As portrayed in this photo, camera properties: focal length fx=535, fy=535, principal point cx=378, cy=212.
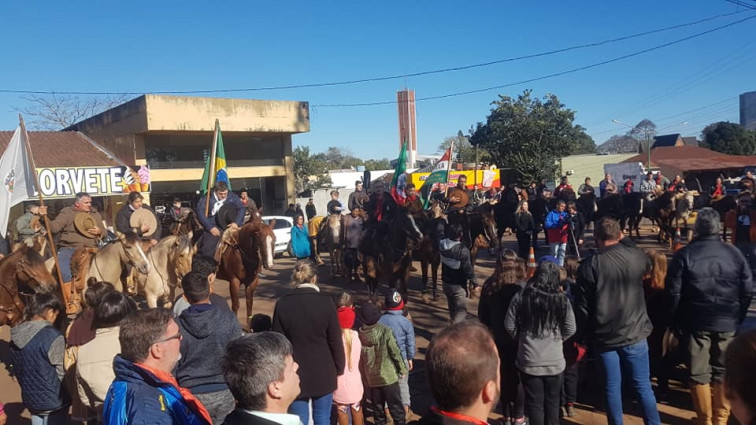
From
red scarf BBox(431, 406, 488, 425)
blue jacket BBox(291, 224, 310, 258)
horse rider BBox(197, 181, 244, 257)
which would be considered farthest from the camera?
blue jacket BBox(291, 224, 310, 258)

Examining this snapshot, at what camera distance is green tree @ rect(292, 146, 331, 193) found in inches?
1500

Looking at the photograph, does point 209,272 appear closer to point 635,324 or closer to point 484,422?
point 484,422

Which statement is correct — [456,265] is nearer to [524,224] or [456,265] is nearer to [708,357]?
[708,357]

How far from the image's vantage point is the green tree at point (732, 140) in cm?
5209

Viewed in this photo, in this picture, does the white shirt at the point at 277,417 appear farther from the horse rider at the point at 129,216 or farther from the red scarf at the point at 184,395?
the horse rider at the point at 129,216

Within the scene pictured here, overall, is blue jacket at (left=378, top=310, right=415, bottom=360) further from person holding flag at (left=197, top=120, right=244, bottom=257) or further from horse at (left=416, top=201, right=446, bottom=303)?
horse at (left=416, top=201, right=446, bottom=303)

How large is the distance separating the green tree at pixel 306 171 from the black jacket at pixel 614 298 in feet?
113

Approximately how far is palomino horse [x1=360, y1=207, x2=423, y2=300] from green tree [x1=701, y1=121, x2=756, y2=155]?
55.1 meters

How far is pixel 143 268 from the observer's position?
808cm

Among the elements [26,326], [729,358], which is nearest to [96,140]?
[26,326]

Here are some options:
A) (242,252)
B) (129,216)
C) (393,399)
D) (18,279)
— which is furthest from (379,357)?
(129,216)

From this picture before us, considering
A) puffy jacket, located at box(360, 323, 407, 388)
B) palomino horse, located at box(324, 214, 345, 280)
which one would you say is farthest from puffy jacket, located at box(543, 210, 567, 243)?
puffy jacket, located at box(360, 323, 407, 388)

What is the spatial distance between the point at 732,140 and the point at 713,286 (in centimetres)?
5892

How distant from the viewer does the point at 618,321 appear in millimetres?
4312
